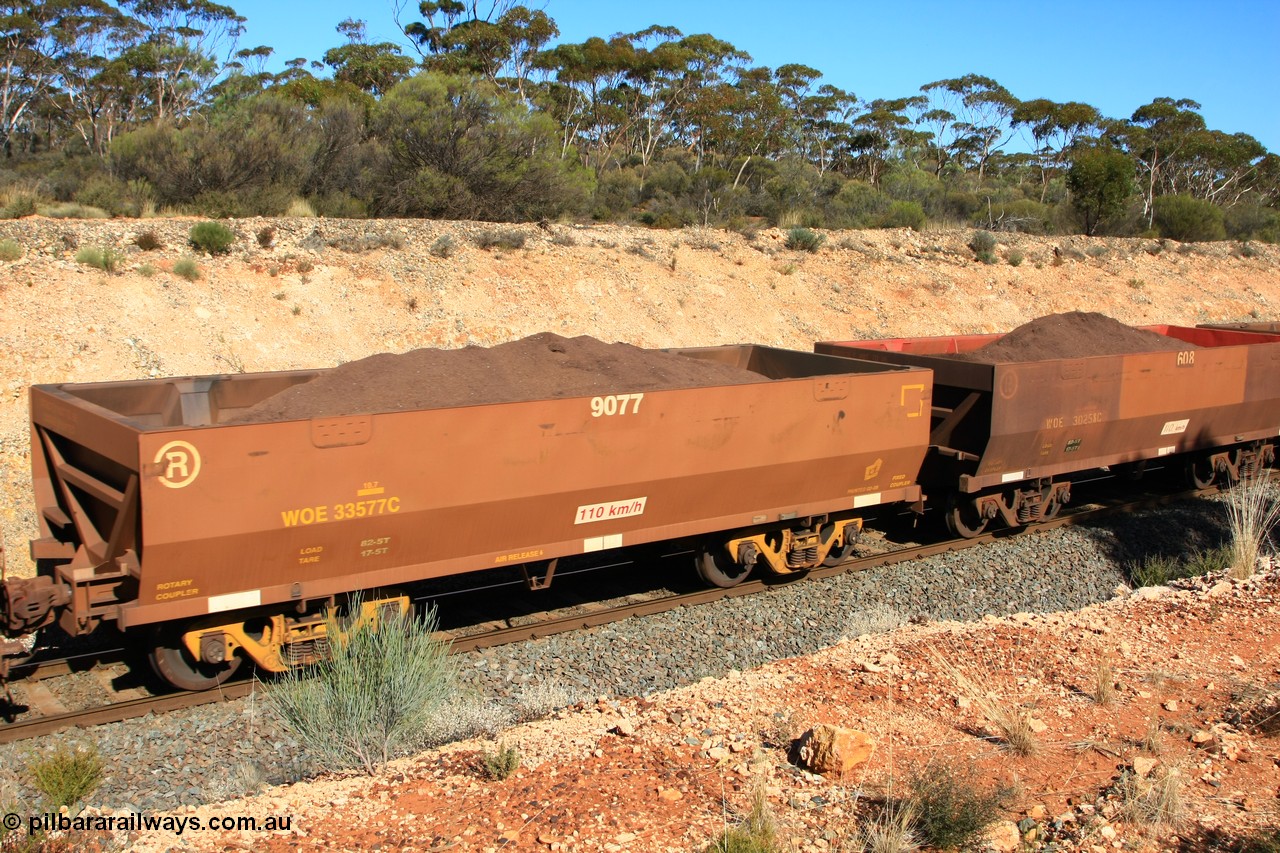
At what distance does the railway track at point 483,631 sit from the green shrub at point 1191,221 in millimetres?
34512

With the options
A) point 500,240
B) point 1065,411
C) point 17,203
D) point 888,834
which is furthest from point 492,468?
point 17,203

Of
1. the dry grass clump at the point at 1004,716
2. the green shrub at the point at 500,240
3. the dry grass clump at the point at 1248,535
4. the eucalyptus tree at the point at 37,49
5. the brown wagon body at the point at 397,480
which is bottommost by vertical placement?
the dry grass clump at the point at 1004,716

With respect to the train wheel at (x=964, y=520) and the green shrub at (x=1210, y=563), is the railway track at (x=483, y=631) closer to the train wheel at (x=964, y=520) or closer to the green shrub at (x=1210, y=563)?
the train wheel at (x=964, y=520)

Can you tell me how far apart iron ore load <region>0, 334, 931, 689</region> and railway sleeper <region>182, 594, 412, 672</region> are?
19 mm

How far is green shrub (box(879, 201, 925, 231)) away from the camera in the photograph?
35.3 metres

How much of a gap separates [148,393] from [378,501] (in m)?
3.14

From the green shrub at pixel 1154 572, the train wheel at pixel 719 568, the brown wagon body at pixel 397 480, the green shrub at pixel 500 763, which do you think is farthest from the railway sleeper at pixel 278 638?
the green shrub at pixel 1154 572

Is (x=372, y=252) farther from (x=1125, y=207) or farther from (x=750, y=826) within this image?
(x=1125, y=207)

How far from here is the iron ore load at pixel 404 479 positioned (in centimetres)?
703

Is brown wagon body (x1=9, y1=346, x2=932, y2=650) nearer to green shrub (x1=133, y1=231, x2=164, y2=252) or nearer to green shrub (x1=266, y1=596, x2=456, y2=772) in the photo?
green shrub (x1=266, y1=596, x2=456, y2=772)

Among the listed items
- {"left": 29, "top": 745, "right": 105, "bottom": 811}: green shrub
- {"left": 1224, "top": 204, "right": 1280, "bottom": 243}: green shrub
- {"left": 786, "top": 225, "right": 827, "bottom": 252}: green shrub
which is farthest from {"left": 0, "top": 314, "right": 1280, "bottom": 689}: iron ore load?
{"left": 1224, "top": 204, "right": 1280, "bottom": 243}: green shrub

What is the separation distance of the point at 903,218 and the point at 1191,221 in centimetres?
1492

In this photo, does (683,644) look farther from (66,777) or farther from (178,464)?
(66,777)

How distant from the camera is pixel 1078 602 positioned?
34.1 feet
